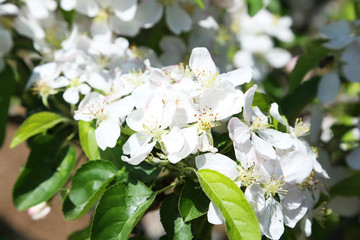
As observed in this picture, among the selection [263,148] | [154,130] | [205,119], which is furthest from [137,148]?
[263,148]

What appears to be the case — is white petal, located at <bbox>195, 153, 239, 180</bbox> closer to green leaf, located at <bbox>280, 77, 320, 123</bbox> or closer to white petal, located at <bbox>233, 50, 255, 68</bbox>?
green leaf, located at <bbox>280, 77, 320, 123</bbox>

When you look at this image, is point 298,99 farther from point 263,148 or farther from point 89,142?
point 89,142

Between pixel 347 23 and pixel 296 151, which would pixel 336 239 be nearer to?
pixel 347 23

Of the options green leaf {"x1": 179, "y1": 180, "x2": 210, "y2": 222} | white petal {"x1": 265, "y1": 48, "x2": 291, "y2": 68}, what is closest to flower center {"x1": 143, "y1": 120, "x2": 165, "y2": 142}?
green leaf {"x1": 179, "y1": 180, "x2": 210, "y2": 222}

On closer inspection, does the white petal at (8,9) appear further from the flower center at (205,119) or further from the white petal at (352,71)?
the white petal at (352,71)

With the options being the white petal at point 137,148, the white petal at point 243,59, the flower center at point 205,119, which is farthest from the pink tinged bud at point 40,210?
the white petal at point 243,59

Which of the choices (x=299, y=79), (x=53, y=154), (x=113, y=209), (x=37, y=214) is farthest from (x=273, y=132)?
(x=37, y=214)
